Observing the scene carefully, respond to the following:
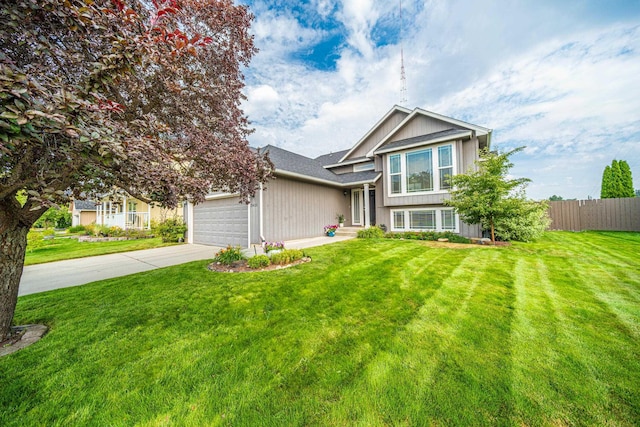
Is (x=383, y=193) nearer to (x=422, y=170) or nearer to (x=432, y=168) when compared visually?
(x=422, y=170)

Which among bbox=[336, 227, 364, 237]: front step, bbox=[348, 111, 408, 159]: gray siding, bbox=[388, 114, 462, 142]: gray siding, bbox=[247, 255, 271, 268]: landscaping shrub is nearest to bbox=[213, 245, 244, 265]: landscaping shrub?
bbox=[247, 255, 271, 268]: landscaping shrub

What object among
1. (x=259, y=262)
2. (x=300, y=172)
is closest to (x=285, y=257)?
(x=259, y=262)

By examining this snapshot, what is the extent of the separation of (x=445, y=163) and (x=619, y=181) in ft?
46.6

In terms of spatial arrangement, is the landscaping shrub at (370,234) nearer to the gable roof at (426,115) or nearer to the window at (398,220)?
the window at (398,220)

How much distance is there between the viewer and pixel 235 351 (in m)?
2.53

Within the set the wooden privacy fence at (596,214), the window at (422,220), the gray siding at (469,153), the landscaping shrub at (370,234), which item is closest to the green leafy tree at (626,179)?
the wooden privacy fence at (596,214)

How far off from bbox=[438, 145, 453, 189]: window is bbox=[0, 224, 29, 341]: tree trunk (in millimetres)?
12504

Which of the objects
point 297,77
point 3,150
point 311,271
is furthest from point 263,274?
point 297,77

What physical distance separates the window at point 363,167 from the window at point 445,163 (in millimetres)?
4570

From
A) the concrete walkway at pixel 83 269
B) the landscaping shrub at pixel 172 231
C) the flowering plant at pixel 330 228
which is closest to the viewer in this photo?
the concrete walkway at pixel 83 269

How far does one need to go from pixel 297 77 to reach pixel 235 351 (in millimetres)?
12103

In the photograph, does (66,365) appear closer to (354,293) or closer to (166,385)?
(166,385)

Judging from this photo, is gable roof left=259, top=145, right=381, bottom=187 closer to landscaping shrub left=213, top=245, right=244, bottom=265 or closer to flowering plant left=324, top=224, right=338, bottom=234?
flowering plant left=324, top=224, right=338, bottom=234

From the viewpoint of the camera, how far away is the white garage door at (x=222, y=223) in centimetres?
966
